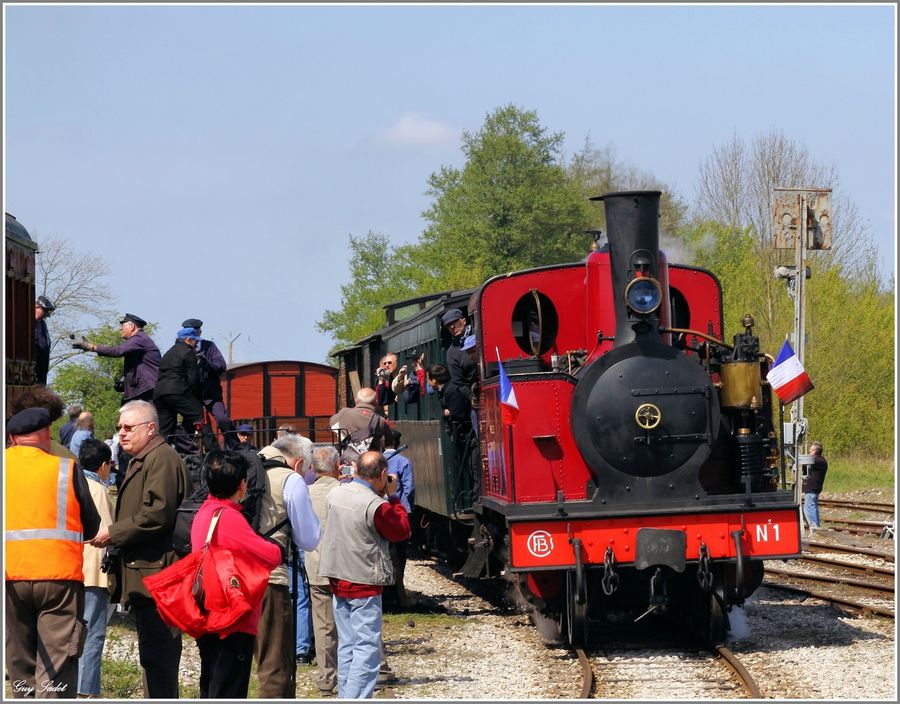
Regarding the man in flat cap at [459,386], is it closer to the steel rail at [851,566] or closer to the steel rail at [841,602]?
the steel rail at [841,602]

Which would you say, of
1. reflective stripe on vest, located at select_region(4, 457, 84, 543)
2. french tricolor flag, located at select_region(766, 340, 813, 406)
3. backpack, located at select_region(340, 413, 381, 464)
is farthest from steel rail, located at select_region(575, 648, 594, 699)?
reflective stripe on vest, located at select_region(4, 457, 84, 543)

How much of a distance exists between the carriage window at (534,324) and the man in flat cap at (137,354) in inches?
127

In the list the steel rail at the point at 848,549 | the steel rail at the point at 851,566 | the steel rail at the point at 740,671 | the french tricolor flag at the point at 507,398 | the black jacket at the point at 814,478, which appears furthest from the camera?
the black jacket at the point at 814,478

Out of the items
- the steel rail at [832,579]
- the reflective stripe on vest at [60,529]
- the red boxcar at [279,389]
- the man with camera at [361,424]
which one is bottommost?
the steel rail at [832,579]

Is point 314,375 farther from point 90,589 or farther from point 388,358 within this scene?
point 90,589

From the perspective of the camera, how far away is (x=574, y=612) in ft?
33.9

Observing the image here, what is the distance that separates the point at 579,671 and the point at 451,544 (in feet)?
19.2

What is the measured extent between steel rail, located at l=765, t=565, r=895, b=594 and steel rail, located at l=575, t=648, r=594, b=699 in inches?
200

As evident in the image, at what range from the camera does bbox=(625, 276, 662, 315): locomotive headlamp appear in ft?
33.1

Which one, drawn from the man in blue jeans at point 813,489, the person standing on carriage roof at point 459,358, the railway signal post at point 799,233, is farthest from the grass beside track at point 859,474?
the person standing on carriage roof at point 459,358

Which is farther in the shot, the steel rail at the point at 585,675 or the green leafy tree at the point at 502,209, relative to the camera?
the green leafy tree at the point at 502,209

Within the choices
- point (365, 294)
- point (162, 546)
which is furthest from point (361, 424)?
point (365, 294)

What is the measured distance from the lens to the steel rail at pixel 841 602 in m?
12.5
